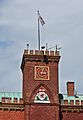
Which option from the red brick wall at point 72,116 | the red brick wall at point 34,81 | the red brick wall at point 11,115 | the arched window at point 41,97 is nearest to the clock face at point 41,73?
the red brick wall at point 34,81

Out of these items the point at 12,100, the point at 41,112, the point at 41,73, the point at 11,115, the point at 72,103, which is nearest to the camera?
the point at 41,112

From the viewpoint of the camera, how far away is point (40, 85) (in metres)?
68.6

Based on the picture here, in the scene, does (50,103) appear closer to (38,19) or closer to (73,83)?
(73,83)

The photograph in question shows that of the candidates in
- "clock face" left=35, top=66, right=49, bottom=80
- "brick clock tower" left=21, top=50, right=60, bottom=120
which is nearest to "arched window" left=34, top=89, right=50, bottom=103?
"brick clock tower" left=21, top=50, right=60, bottom=120

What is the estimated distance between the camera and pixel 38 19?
237 ft

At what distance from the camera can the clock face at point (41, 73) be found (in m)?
68.7

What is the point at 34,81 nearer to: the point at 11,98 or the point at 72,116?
the point at 11,98

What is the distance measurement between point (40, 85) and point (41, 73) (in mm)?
1707

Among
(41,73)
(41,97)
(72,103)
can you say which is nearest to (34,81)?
(41,73)

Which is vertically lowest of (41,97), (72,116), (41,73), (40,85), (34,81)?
(72,116)

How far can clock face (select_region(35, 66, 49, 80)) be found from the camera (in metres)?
68.7

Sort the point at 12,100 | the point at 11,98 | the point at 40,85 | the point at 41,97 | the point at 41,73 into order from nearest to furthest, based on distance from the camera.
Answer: the point at 41,97
the point at 40,85
the point at 41,73
the point at 12,100
the point at 11,98

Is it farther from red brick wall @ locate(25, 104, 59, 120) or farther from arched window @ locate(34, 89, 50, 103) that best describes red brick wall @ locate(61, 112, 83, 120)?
arched window @ locate(34, 89, 50, 103)

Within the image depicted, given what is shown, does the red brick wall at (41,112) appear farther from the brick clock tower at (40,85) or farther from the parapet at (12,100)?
the parapet at (12,100)
